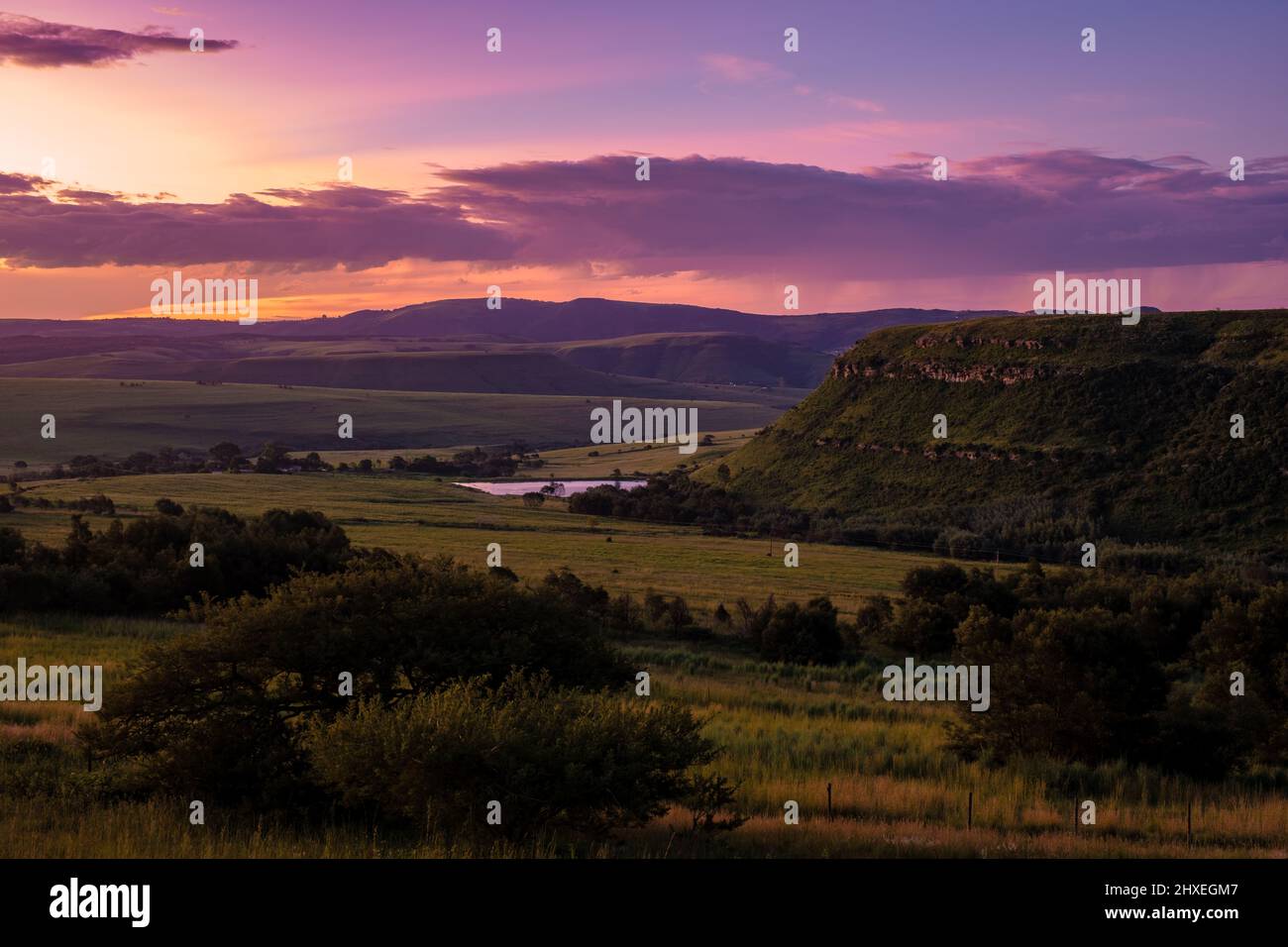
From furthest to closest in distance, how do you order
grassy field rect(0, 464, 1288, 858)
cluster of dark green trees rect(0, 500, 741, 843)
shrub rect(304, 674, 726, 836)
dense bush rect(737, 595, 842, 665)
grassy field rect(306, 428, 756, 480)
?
grassy field rect(306, 428, 756, 480)
dense bush rect(737, 595, 842, 665)
grassy field rect(0, 464, 1288, 858)
cluster of dark green trees rect(0, 500, 741, 843)
shrub rect(304, 674, 726, 836)

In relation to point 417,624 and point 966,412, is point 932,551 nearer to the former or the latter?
point 966,412

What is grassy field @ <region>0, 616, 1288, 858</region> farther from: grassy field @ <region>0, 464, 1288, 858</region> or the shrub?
the shrub

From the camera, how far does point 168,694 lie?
15.1 metres

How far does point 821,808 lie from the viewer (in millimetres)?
16781

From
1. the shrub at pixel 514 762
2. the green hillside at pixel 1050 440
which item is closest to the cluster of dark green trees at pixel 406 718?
the shrub at pixel 514 762

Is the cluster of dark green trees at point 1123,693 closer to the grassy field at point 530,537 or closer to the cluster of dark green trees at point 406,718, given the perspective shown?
the cluster of dark green trees at point 406,718

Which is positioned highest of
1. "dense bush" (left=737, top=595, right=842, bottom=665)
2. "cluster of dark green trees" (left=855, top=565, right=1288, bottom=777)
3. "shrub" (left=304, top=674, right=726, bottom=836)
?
"shrub" (left=304, top=674, right=726, bottom=836)

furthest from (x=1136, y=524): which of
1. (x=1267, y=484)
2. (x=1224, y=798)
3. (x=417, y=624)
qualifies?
(x=417, y=624)

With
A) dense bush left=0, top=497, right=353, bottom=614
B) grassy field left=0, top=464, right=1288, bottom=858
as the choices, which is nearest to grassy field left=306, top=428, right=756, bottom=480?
dense bush left=0, top=497, right=353, bottom=614

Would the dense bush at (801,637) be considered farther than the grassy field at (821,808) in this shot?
Yes

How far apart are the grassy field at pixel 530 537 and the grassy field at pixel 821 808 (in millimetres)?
25511

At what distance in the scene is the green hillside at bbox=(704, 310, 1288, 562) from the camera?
252 feet

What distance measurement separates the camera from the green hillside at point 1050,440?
252 feet

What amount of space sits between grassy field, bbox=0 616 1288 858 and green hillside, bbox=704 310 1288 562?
53.4 metres
